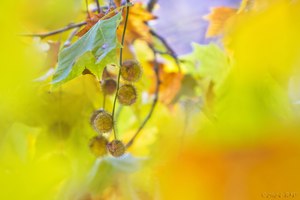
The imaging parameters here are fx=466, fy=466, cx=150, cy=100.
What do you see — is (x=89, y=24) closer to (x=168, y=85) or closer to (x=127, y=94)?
(x=127, y=94)

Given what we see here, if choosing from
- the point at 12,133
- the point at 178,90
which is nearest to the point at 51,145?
the point at 12,133

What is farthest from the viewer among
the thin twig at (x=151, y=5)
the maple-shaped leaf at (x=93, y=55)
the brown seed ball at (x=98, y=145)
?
the thin twig at (x=151, y=5)

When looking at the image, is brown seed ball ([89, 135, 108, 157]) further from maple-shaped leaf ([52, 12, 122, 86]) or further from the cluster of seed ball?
maple-shaped leaf ([52, 12, 122, 86])

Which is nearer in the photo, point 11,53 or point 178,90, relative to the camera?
point 11,53

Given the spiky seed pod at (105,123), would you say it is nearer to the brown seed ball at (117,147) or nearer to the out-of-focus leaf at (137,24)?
the brown seed ball at (117,147)

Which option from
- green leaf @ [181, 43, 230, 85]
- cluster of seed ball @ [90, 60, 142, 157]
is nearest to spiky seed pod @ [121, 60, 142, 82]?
cluster of seed ball @ [90, 60, 142, 157]

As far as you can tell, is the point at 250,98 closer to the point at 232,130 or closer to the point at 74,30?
the point at 232,130

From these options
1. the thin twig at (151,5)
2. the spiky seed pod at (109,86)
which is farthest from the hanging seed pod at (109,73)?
the thin twig at (151,5)
